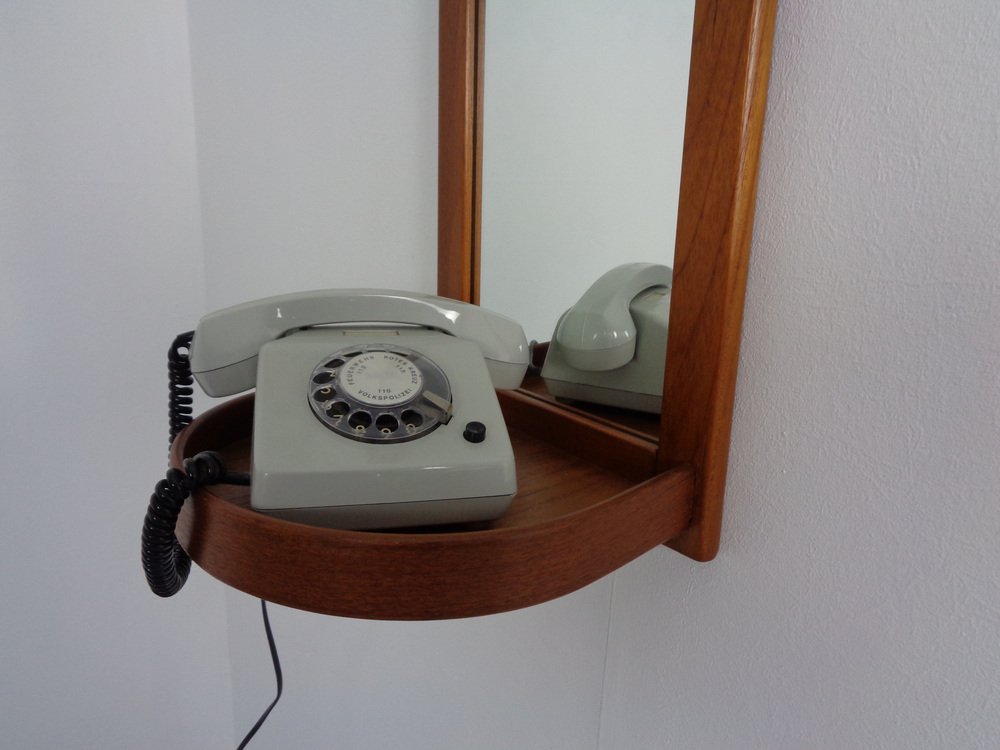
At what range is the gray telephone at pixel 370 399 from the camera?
1.29ft

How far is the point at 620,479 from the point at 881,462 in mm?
177

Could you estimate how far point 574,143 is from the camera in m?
0.63

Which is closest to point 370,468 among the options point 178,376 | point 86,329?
point 178,376

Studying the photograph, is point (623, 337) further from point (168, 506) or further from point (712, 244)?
point (168, 506)

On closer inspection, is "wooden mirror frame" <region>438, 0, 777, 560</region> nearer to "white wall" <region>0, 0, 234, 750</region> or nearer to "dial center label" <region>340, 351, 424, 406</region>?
"dial center label" <region>340, 351, 424, 406</region>

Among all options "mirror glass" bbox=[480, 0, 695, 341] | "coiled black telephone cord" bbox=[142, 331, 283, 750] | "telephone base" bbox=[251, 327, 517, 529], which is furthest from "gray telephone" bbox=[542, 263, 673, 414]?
"coiled black telephone cord" bbox=[142, 331, 283, 750]

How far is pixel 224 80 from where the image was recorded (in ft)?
3.05

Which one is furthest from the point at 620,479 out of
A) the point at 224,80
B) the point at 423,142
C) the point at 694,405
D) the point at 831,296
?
the point at 224,80

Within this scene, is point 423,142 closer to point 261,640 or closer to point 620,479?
point 620,479

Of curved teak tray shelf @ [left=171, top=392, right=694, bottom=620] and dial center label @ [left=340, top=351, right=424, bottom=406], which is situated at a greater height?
dial center label @ [left=340, top=351, right=424, bottom=406]

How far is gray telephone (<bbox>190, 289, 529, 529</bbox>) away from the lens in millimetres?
395

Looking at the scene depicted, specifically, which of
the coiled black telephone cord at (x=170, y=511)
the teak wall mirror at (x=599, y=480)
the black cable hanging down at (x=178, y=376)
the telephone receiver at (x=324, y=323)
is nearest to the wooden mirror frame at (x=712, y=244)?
the teak wall mirror at (x=599, y=480)

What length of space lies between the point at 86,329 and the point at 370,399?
0.71 metres

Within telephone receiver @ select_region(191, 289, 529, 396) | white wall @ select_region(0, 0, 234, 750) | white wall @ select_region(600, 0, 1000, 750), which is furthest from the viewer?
white wall @ select_region(0, 0, 234, 750)
